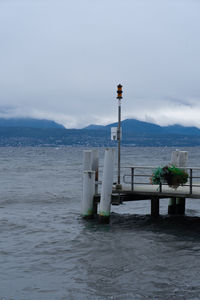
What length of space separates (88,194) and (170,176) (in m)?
3.15

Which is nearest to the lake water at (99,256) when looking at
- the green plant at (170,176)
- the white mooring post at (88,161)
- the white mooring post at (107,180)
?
the white mooring post at (107,180)

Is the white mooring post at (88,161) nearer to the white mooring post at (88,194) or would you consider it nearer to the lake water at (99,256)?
the white mooring post at (88,194)

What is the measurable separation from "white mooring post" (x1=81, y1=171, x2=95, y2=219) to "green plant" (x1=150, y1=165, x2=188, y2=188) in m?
2.36

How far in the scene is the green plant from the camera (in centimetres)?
1600

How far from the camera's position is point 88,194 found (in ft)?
55.1

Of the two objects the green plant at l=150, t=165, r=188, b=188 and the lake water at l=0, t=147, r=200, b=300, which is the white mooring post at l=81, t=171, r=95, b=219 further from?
the green plant at l=150, t=165, r=188, b=188

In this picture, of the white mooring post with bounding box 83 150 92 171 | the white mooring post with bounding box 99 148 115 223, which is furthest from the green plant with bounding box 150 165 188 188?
the white mooring post with bounding box 83 150 92 171

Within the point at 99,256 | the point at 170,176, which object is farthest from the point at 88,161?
the point at 99,256

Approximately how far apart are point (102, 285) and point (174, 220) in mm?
8546

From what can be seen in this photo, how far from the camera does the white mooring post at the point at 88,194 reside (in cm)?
1667

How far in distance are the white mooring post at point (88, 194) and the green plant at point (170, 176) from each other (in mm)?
2359

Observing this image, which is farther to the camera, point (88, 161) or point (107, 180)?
point (88, 161)

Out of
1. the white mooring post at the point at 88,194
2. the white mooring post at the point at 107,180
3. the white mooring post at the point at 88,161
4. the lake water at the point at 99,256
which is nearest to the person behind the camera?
the lake water at the point at 99,256

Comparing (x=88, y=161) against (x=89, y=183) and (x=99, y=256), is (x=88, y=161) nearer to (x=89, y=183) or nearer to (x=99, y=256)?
(x=89, y=183)
